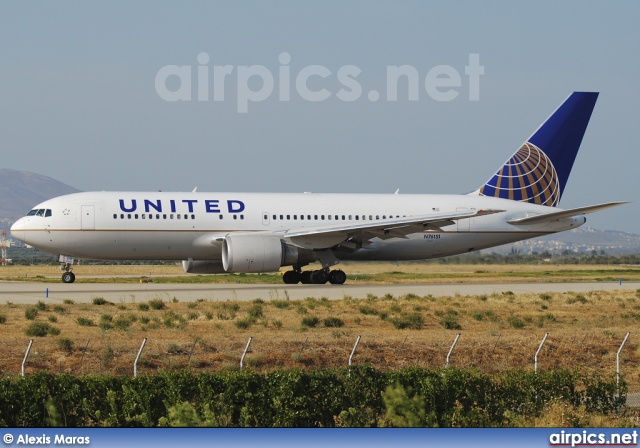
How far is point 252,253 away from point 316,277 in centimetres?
463

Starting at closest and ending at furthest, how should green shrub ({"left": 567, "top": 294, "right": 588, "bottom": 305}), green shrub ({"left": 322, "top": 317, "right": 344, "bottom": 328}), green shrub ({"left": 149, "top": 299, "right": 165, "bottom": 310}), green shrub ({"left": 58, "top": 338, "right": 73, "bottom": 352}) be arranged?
green shrub ({"left": 58, "top": 338, "right": 73, "bottom": 352}) < green shrub ({"left": 322, "top": 317, "right": 344, "bottom": 328}) < green shrub ({"left": 149, "top": 299, "right": 165, "bottom": 310}) < green shrub ({"left": 567, "top": 294, "right": 588, "bottom": 305})

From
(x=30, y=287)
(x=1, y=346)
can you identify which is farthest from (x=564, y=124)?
(x=1, y=346)

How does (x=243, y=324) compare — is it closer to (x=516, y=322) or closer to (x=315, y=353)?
(x=315, y=353)

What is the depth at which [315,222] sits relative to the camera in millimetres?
42094

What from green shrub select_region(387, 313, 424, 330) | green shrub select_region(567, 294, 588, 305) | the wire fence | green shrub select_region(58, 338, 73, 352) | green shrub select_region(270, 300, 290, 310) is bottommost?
the wire fence

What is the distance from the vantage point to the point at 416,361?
20.8 meters

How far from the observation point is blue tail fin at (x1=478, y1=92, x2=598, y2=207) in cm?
4666

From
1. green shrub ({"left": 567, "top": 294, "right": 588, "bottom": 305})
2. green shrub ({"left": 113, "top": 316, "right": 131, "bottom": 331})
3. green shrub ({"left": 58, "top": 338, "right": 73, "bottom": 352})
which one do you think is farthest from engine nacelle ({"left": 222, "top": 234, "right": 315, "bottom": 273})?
green shrub ({"left": 58, "top": 338, "right": 73, "bottom": 352})

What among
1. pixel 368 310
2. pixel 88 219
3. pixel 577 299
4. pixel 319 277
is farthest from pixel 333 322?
pixel 88 219

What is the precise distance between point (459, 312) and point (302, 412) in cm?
1724

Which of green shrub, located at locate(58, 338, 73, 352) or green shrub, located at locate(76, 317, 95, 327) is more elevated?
green shrub, located at locate(76, 317, 95, 327)

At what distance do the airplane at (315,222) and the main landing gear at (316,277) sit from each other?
0.15 ft

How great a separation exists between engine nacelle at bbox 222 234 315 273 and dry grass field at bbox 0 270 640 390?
3825mm

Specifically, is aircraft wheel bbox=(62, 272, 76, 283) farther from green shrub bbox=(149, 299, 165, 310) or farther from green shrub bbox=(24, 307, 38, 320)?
green shrub bbox=(24, 307, 38, 320)
